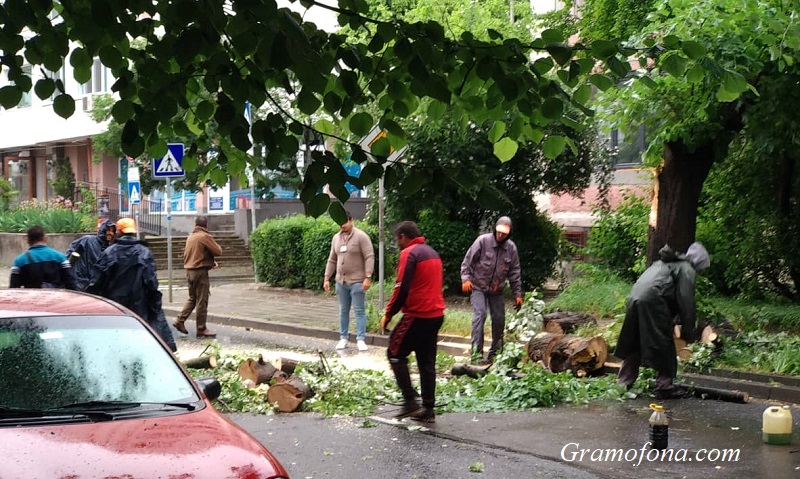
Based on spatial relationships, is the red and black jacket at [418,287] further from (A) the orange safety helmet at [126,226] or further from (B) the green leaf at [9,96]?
(B) the green leaf at [9,96]

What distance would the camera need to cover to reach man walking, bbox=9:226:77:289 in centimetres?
1130

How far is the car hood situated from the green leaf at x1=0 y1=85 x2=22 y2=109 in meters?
2.08

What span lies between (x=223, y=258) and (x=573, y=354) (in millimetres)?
21316

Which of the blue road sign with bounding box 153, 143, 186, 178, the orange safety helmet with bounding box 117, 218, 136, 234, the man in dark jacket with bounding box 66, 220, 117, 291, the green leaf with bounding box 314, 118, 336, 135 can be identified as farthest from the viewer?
the blue road sign with bounding box 153, 143, 186, 178

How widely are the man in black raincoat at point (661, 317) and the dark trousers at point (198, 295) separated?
748 cm

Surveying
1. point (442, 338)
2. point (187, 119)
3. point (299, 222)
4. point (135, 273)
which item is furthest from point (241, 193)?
point (187, 119)

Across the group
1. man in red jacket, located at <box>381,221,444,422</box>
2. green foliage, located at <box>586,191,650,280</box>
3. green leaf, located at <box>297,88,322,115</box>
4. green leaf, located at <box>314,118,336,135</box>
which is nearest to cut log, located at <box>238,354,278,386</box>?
man in red jacket, located at <box>381,221,444,422</box>

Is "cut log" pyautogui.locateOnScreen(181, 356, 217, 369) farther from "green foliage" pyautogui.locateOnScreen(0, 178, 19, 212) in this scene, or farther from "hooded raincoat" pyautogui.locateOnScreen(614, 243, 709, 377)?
"green foliage" pyautogui.locateOnScreen(0, 178, 19, 212)

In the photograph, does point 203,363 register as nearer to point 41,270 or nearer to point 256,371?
point 256,371

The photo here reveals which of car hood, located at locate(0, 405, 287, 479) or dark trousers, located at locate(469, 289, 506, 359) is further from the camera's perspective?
dark trousers, located at locate(469, 289, 506, 359)

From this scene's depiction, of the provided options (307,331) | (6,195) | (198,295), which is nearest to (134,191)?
(198,295)

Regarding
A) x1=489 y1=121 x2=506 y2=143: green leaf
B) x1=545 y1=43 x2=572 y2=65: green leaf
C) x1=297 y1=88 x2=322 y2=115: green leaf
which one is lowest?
x1=489 y1=121 x2=506 y2=143: green leaf

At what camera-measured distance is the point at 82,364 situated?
5.56 m

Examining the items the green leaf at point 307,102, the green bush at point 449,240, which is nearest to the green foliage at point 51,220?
the green bush at point 449,240
